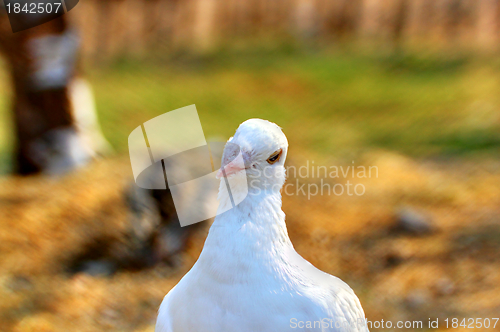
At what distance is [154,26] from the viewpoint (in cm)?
308

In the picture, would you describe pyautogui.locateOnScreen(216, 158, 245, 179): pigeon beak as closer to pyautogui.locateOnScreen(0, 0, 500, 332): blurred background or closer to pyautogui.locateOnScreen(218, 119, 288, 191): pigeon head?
pyautogui.locateOnScreen(218, 119, 288, 191): pigeon head

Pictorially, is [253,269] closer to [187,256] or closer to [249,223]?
[249,223]

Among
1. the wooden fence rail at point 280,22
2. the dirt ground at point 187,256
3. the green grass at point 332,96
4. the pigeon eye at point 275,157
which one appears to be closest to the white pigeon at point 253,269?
the pigeon eye at point 275,157

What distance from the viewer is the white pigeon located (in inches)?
39.0

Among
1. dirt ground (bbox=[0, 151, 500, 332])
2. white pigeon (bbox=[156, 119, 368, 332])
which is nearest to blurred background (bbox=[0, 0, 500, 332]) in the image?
dirt ground (bbox=[0, 151, 500, 332])

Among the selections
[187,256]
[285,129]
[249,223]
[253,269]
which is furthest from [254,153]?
[285,129]

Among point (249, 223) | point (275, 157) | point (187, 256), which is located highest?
point (275, 157)

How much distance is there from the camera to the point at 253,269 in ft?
3.32

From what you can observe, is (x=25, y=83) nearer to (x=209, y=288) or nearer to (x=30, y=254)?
(x=30, y=254)

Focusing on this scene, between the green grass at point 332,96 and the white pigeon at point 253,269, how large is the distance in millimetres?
1967

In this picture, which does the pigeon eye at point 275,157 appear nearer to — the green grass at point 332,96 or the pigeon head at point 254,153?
the pigeon head at point 254,153

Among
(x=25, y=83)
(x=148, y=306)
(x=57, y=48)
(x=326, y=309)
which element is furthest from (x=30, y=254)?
(x=326, y=309)

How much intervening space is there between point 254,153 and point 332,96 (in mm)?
2560

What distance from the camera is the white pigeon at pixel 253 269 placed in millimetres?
990
